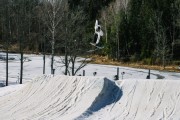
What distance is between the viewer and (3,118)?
1688 cm

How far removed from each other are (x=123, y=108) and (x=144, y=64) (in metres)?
36.2

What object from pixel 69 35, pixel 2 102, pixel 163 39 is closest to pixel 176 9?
pixel 163 39

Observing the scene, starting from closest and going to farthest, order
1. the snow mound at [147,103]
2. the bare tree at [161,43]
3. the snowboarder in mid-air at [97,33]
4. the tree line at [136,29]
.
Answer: the snow mound at [147,103]
the snowboarder in mid-air at [97,33]
the bare tree at [161,43]
the tree line at [136,29]

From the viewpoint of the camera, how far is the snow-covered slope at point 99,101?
15477 millimetres

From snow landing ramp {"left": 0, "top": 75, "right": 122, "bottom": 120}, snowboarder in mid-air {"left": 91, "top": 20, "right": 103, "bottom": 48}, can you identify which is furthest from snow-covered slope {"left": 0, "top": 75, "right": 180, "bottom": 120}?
snowboarder in mid-air {"left": 91, "top": 20, "right": 103, "bottom": 48}

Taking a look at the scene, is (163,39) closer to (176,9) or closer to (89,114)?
(176,9)

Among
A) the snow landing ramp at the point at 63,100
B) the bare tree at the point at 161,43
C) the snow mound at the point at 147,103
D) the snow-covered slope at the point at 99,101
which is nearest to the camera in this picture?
the snow mound at the point at 147,103

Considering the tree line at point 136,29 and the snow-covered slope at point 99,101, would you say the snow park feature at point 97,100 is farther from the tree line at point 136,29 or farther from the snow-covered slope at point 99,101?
the tree line at point 136,29

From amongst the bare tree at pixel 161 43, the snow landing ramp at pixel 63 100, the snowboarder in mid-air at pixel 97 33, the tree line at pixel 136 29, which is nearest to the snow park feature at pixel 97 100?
the snow landing ramp at pixel 63 100

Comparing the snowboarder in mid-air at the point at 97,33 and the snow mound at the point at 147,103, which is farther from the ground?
the snowboarder in mid-air at the point at 97,33

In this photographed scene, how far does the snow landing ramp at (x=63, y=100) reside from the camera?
54.0ft

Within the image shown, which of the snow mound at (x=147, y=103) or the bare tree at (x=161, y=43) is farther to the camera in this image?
the bare tree at (x=161, y=43)

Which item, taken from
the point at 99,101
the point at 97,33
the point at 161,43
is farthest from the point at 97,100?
the point at 161,43

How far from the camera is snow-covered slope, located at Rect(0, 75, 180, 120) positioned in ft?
50.8
